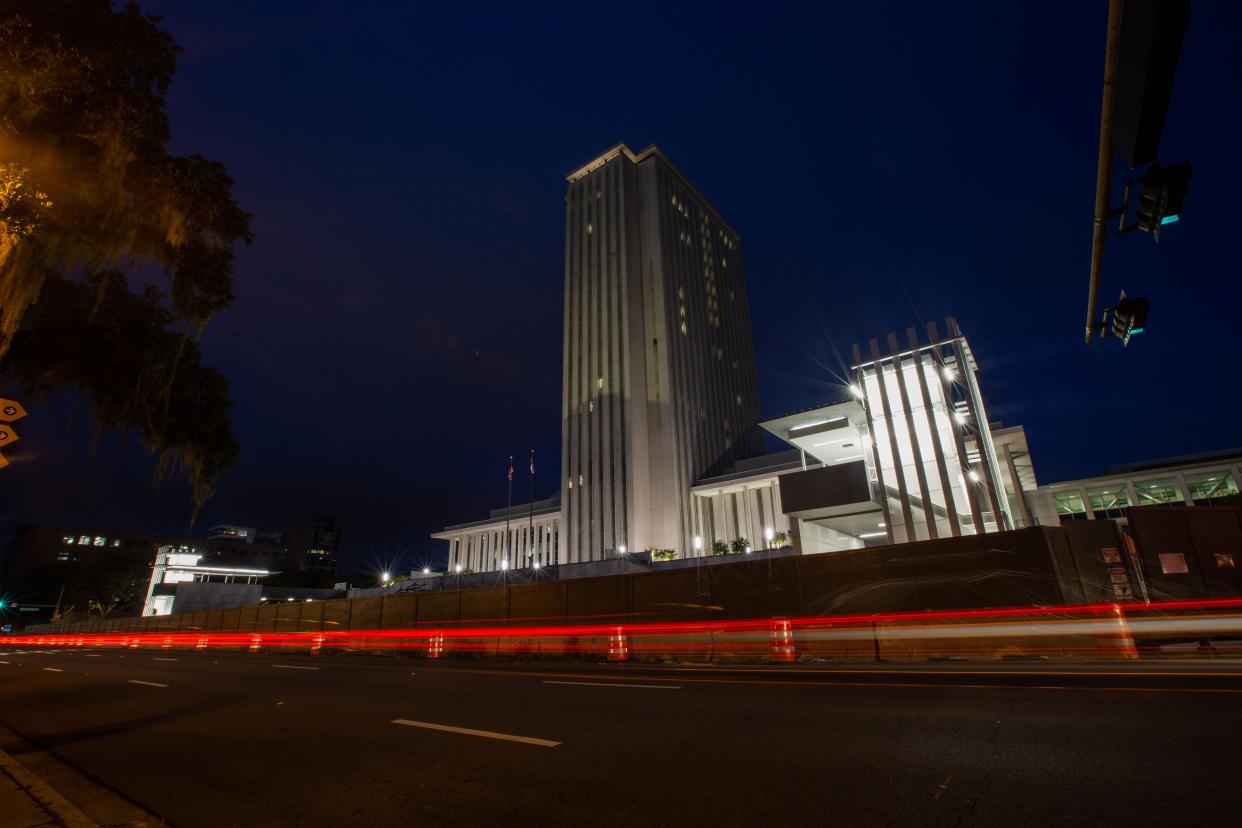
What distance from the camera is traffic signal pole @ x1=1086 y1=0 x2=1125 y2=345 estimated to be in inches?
248

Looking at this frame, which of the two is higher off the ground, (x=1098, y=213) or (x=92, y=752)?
(x=1098, y=213)

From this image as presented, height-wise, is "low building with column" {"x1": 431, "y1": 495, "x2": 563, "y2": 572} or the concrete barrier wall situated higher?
"low building with column" {"x1": 431, "y1": 495, "x2": 563, "y2": 572}

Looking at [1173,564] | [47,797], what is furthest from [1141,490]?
[47,797]

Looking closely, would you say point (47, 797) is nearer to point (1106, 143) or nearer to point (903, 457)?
point (1106, 143)

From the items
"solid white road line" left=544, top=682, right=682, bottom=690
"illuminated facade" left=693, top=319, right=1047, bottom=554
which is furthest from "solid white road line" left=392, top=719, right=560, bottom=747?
"illuminated facade" left=693, top=319, right=1047, bottom=554

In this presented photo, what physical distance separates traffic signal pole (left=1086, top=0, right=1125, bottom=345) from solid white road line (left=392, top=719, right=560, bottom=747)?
986 cm

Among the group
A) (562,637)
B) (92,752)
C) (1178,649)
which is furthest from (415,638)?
(1178,649)

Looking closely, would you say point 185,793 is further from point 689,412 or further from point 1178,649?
point 689,412

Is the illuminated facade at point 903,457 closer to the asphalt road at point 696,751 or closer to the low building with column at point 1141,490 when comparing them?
the low building with column at point 1141,490

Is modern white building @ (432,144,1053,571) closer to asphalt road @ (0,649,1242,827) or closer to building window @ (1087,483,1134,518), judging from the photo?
building window @ (1087,483,1134,518)

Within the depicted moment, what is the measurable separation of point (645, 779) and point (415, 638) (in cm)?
2271

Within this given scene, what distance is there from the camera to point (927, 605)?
1489 cm

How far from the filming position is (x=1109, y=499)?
206 feet

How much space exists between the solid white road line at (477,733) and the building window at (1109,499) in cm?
7696
